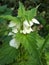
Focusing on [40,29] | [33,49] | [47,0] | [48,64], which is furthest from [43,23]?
[33,49]

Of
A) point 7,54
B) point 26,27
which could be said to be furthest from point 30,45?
point 7,54

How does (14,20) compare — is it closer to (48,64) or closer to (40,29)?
(48,64)

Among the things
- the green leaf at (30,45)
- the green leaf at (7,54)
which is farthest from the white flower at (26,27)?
the green leaf at (7,54)

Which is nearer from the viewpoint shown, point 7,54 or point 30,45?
point 30,45

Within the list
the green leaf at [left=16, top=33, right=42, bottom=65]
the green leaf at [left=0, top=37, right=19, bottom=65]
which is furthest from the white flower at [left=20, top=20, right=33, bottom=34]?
the green leaf at [left=0, top=37, right=19, bottom=65]

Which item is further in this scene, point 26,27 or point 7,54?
point 7,54

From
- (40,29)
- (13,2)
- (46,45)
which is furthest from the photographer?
(13,2)

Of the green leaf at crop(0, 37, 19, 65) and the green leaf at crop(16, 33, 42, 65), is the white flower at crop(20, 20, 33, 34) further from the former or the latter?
the green leaf at crop(0, 37, 19, 65)

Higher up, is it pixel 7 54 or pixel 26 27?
pixel 26 27

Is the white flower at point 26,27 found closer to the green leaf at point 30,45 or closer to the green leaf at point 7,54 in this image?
the green leaf at point 30,45

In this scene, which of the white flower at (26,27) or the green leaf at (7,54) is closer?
the white flower at (26,27)

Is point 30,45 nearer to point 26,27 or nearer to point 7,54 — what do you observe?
point 26,27
